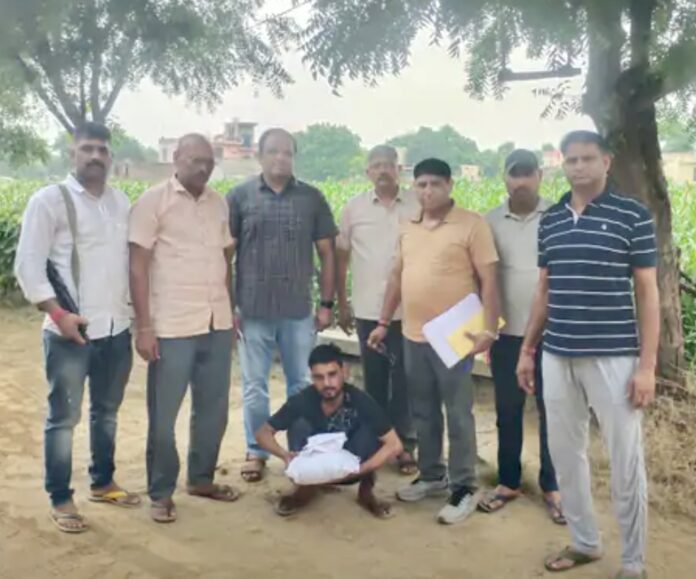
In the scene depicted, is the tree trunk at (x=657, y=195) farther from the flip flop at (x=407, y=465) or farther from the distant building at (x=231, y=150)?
the distant building at (x=231, y=150)

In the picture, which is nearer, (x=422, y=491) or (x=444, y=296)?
(x=444, y=296)

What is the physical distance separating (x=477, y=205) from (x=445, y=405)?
5223 mm

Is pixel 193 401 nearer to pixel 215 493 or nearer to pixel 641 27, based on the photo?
pixel 215 493

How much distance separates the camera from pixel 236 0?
87.4 inches

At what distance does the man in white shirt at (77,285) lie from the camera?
3482mm

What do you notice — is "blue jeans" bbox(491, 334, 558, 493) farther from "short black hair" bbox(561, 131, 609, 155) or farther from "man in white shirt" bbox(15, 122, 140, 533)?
"man in white shirt" bbox(15, 122, 140, 533)

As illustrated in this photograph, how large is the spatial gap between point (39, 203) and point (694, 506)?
3224mm

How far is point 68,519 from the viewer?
3721mm

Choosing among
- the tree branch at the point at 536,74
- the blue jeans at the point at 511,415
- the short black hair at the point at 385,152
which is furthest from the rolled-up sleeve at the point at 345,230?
the tree branch at the point at 536,74

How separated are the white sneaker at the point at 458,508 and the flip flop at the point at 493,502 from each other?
48 millimetres

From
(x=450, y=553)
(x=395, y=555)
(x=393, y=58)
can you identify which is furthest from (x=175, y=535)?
(x=393, y=58)

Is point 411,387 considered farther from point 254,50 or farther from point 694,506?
point 254,50

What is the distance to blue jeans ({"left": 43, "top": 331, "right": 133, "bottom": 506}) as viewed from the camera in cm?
359

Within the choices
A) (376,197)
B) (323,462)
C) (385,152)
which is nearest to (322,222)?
(376,197)
